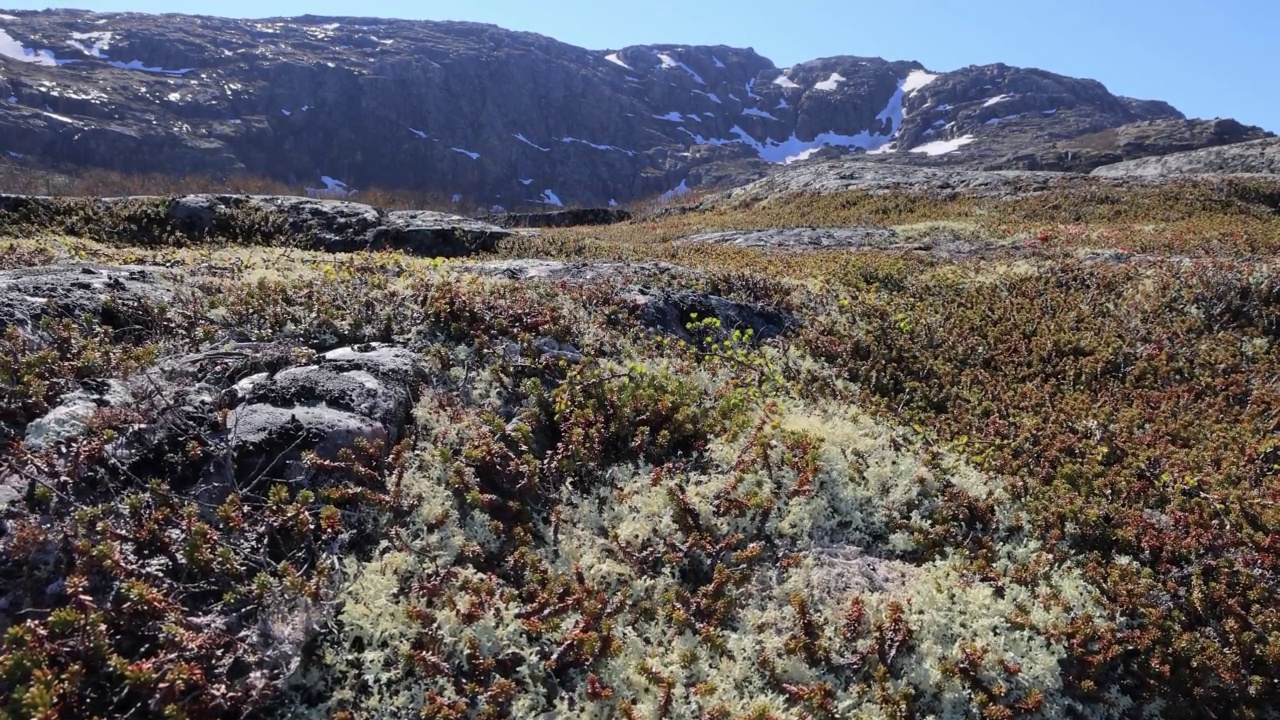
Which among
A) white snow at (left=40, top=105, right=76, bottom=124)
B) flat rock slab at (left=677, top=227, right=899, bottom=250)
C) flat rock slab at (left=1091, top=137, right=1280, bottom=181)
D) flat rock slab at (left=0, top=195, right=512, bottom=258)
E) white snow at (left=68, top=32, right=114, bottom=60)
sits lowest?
white snow at (left=40, top=105, right=76, bottom=124)

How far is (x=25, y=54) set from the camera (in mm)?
171500

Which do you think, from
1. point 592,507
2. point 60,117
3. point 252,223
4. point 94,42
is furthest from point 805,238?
point 94,42

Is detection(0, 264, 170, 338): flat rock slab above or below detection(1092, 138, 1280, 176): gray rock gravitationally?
below

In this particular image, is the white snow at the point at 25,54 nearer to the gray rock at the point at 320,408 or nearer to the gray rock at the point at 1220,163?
the gray rock at the point at 1220,163

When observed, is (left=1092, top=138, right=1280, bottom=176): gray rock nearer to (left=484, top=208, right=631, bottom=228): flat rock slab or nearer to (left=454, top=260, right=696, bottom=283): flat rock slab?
(left=484, top=208, right=631, bottom=228): flat rock slab

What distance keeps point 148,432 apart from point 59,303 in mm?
3199

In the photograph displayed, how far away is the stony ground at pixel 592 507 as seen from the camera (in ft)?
16.5

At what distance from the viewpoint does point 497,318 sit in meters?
9.45

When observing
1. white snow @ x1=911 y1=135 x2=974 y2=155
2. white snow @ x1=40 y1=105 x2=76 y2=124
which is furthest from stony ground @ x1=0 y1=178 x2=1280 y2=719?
white snow @ x1=911 y1=135 x2=974 y2=155

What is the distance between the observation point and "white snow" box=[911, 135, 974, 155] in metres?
178

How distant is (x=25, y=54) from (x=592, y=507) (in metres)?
237

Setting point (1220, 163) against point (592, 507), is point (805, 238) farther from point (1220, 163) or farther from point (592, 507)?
point (1220, 163)

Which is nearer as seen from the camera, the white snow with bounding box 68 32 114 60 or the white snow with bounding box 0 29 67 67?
the white snow with bounding box 0 29 67 67

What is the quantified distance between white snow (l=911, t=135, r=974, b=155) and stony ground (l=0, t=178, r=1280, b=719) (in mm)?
184952
